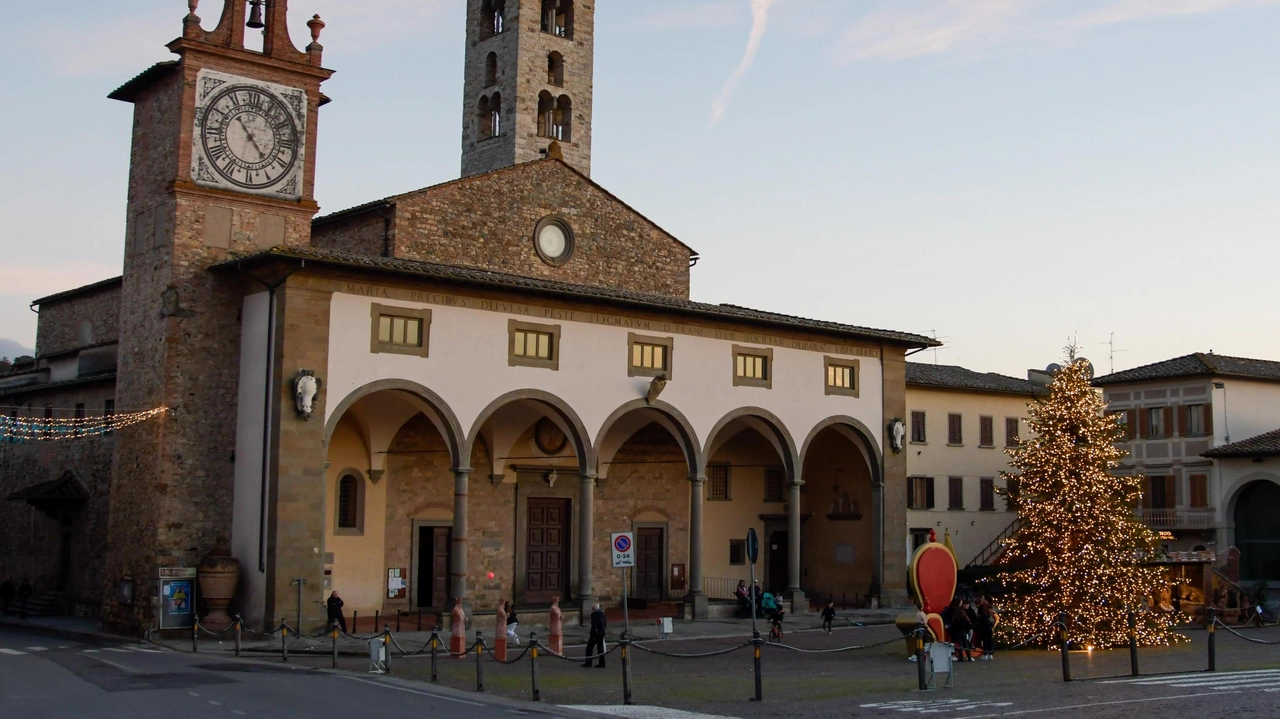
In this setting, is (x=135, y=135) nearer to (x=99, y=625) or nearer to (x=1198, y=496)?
(x=99, y=625)

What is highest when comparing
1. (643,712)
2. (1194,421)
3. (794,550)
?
(1194,421)

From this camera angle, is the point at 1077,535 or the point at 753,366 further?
the point at 753,366

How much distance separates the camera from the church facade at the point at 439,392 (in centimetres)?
2775

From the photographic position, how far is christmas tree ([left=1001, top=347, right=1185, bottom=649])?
2480 centimetres

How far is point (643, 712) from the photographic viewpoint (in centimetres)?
1574

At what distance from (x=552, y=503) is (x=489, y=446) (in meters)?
2.71

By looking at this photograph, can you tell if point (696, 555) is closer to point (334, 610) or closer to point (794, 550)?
point (794, 550)

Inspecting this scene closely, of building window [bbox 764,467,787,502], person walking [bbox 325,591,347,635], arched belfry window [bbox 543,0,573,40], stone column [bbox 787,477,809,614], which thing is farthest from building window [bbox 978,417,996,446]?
person walking [bbox 325,591,347,635]

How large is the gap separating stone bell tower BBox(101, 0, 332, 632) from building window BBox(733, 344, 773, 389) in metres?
11.4

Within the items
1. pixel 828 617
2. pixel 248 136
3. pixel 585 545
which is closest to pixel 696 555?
pixel 585 545

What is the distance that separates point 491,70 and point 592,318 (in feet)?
61.3

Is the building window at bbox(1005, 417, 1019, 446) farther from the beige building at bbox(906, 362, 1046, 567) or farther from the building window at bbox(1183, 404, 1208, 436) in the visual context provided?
the building window at bbox(1183, 404, 1208, 436)

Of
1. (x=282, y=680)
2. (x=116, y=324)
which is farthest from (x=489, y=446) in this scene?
(x=282, y=680)

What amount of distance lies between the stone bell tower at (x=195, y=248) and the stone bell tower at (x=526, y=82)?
15.4 meters
